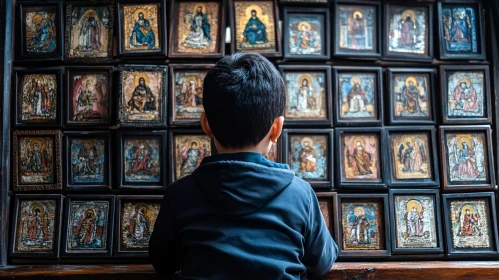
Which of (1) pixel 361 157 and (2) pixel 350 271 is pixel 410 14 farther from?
(2) pixel 350 271

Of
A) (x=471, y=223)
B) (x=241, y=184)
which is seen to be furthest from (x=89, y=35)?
(x=471, y=223)

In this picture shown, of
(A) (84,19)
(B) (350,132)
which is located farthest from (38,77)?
(B) (350,132)

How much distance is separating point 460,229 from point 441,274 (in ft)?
0.82

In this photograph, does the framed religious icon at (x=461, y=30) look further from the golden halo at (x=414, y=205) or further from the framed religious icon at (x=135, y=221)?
the framed religious icon at (x=135, y=221)

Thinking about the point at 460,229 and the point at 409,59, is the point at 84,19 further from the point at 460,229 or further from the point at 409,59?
the point at 460,229

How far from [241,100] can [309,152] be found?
65cm

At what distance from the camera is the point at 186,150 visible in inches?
73.0

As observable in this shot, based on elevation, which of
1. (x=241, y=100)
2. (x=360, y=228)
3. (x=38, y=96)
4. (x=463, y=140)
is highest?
(x=38, y=96)

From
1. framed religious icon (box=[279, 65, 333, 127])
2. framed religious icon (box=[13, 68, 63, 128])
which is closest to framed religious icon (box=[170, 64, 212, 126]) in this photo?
framed religious icon (box=[279, 65, 333, 127])

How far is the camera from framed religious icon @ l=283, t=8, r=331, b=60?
188cm

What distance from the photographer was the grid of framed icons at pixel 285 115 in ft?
6.02

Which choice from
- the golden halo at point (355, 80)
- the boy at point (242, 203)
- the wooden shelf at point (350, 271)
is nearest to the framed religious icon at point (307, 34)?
the golden halo at point (355, 80)

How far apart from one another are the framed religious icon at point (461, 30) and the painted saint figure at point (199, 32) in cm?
91

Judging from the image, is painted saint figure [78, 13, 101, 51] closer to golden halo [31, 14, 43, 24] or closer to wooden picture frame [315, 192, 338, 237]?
golden halo [31, 14, 43, 24]
